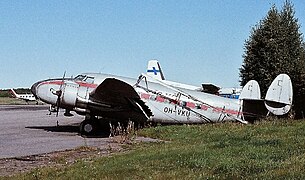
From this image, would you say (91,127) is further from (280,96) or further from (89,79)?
(280,96)

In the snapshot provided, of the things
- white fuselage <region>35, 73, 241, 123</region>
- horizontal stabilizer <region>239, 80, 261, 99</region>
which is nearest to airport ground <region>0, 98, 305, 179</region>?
white fuselage <region>35, 73, 241, 123</region>

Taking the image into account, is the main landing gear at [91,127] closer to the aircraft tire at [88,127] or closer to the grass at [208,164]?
the aircraft tire at [88,127]

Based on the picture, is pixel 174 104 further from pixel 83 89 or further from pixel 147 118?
pixel 83 89

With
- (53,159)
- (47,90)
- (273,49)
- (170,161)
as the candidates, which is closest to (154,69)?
(273,49)

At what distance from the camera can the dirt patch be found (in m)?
11.4

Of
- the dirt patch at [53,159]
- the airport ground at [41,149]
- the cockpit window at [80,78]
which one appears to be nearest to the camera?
the dirt patch at [53,159]

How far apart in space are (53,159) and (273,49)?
59.9ft

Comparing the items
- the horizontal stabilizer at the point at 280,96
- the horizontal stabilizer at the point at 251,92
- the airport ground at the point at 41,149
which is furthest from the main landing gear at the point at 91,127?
the horizontal stabilizer at the point at 280,96

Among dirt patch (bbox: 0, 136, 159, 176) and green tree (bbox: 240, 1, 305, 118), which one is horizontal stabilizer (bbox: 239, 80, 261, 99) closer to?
green tree (bbox: 240, 1, 305, 118)

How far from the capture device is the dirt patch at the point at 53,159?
11445 millimetres

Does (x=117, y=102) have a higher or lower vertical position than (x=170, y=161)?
lower

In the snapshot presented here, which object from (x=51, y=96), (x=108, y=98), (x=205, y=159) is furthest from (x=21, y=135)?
(x=205, y=159)

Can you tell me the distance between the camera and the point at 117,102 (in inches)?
864

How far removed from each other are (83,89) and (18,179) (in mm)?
12081
